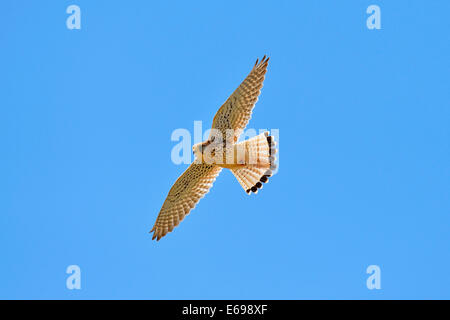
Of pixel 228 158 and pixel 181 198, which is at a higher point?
pixel 228 158

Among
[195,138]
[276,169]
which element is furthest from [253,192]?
[195,138]

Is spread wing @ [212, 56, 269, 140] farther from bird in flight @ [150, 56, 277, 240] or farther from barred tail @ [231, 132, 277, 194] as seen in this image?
barred tail @ [231, 132, 277, 194]

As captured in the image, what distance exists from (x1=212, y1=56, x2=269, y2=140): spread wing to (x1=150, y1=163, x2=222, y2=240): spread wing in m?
1.00

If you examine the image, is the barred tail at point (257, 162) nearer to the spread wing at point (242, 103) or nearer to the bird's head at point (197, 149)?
the spread wing at point (242, 103)

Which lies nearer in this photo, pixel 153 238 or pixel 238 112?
pixel 238 112

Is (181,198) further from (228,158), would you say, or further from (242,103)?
(242,103)

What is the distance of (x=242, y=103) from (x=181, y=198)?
6.60 feet

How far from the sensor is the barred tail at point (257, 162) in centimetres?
1098

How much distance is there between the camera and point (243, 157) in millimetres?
11008

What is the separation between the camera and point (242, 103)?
35.1 ft

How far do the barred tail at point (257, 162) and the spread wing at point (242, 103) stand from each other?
351 millimetres

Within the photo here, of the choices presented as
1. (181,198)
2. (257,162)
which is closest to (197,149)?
(257,162)
